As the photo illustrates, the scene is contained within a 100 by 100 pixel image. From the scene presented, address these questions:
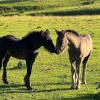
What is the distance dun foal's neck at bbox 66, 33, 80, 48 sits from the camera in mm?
14031

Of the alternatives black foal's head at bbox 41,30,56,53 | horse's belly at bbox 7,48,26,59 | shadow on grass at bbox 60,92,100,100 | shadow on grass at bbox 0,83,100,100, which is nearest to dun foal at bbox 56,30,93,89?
black foal's head at bbox 41,30,56,53

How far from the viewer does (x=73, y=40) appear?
14156 millimetres

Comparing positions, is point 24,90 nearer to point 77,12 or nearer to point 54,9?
point 77,12

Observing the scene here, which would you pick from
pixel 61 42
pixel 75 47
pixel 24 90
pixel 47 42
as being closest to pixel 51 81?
pixel 24 90

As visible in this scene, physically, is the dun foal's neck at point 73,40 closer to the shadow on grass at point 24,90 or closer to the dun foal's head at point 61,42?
the dun foal's head at point 61,42

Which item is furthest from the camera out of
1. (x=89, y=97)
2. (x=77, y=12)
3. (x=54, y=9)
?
(x=54, y=9)

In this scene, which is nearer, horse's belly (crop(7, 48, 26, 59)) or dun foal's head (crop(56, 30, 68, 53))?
dun foal's head (crop(56, 30, 68, 53))

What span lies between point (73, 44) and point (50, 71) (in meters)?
4.37

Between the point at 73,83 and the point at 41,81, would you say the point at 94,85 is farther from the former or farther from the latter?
the point at 41,81

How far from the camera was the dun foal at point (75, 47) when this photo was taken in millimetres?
13628

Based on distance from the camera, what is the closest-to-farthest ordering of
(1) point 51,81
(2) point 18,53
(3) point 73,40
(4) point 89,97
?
1. (4) point 89,97
2. (3) point 73,40
3. (2) point 18,53
4. (1) point 51,81

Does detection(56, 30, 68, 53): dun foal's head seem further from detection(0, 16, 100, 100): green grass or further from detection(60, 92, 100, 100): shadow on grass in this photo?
detection(60, 92, 100, 100): shadow on grass

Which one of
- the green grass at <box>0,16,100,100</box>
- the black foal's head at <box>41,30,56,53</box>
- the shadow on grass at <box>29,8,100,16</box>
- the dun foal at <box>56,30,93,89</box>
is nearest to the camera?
the green grass at <box>0,16,100,100</box>

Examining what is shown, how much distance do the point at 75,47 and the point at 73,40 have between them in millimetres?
272
